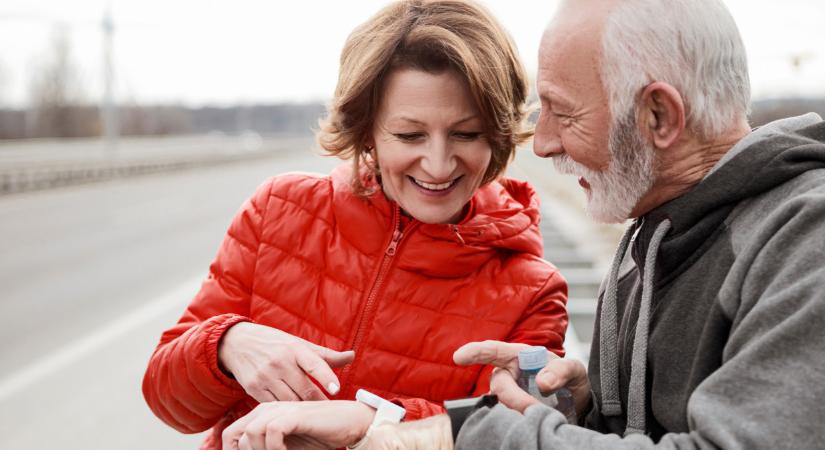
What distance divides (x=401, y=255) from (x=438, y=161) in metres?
0.31

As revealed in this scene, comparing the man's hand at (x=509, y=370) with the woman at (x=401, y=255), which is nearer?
the man's hand at (x=509, y=370)

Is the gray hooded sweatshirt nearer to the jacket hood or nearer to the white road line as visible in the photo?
the jacket hood

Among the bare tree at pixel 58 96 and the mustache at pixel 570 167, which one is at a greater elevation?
the mustache at pixel 570 167

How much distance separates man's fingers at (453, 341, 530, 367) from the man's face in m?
0.41

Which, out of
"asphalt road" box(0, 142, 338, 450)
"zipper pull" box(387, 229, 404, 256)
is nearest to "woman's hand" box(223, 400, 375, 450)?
"zipper pull" box(387, 229, 404, 256)

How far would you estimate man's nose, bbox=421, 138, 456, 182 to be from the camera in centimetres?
248

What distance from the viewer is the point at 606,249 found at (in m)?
12.0

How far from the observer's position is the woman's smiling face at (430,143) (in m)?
2.48

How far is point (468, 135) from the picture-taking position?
2.57m

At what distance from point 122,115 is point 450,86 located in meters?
90.7

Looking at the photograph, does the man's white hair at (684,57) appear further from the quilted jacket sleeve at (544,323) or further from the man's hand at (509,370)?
the quilted jacket sleeve at (544,323)

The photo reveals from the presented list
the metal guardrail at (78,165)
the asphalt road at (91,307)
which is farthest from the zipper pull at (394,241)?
the metal guardrail at (78,165)

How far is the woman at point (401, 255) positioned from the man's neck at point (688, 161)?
60 centimetres

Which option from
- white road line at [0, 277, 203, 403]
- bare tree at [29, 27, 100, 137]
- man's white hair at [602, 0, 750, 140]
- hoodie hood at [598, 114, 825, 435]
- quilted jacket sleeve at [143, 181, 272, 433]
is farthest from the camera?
bare tree at [29, 27, 100, 137]
